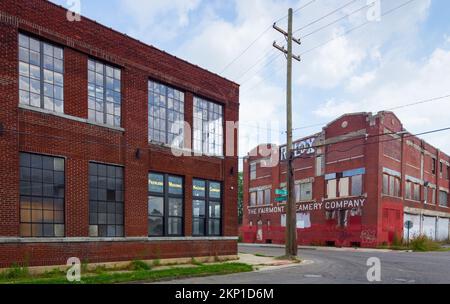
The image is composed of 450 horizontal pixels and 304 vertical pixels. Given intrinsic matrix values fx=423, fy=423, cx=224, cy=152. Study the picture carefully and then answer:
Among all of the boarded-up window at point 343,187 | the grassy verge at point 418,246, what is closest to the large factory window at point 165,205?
the grassy verge at point 418,246

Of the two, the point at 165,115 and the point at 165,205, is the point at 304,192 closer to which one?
the point at 165,205

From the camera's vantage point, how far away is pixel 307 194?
4588cm

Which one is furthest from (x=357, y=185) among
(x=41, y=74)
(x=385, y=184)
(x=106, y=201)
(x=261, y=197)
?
(x=41, y=74)

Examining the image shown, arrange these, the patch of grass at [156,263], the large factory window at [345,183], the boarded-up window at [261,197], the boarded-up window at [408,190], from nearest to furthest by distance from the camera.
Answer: the patch of grass at [156,263], the large factory window at [345,183], the boarded-up window at [408,190], the boarded-up window at [261,197]

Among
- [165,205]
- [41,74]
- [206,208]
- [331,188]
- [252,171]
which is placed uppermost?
[41,74]

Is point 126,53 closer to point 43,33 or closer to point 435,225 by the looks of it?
point 43,33

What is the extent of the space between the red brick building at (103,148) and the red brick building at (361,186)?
18.5 metres

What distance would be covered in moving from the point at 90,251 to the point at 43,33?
308 inches

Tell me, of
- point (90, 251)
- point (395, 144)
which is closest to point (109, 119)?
point (90, 251)

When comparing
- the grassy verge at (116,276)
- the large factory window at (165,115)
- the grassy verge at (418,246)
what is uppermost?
the large factory window at (165,115)

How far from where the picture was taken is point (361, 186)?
39.3 m

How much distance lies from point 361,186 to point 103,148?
95.6ft

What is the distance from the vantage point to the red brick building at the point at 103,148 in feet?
45.1

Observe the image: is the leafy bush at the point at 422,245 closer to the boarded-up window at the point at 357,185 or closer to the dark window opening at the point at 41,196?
the boarded-up window at the point at 357,185
